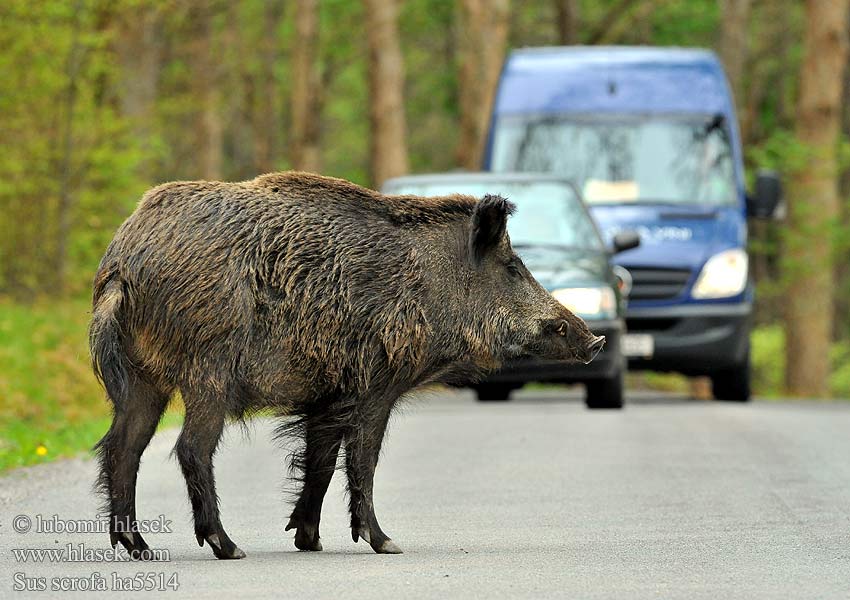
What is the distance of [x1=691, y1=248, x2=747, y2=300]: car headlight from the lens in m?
19.2

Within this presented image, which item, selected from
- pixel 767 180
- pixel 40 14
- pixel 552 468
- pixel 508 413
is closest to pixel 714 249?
pixel 767 180

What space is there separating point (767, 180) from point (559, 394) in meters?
5.40

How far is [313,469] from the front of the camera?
29.7 ft

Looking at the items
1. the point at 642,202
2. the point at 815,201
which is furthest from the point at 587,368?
the point at 815,201

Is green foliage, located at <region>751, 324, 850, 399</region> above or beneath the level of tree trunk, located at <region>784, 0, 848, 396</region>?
beneath

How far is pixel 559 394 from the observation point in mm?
24797

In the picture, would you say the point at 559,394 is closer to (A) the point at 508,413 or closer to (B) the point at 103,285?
(A) the point at 508,413

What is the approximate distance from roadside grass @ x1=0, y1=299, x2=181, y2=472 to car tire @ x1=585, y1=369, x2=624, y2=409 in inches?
148

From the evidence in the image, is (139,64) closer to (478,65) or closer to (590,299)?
(478,65)

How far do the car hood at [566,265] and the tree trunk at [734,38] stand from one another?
22143 mm

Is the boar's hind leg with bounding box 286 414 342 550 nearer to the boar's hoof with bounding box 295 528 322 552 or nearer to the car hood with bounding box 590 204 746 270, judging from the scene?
the boar's hoof with bounding box 295 528 322 552

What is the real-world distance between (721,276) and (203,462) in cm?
1148

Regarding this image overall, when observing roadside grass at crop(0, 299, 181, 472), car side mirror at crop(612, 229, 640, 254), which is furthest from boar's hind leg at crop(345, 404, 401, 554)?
car side mirror at crop(612, 229, 640, 254)

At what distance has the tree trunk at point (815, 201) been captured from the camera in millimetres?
32344
